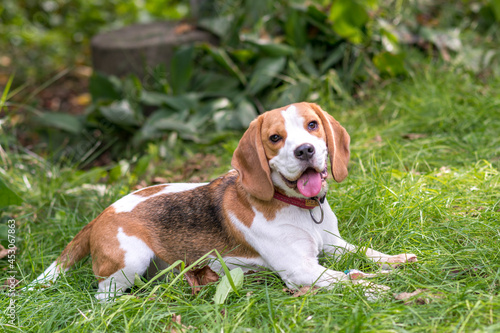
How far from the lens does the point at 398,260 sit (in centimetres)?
295

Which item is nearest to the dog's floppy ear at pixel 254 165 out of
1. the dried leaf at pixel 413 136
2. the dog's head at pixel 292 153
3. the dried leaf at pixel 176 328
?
the dog's head at pixel 292 153

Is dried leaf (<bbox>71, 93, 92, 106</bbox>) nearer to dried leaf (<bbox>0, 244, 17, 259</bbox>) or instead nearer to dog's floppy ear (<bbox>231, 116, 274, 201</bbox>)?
dried leaf (<bbox>0, 244, 17, 259</bbox>)

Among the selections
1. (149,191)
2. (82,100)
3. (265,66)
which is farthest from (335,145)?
(82,100)

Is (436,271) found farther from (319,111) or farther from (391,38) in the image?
(391,38)

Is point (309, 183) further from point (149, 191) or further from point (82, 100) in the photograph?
point (82, 100)

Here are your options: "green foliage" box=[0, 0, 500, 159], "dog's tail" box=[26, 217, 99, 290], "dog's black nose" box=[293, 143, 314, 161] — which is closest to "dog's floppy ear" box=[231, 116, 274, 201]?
"dog's black nose" box=[293, 143, 314, 161]

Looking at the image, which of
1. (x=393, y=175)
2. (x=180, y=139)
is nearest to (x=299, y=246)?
(x=393, y=175)

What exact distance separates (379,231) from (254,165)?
103cm

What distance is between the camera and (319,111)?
306 centimetres

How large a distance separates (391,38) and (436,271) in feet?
12.4

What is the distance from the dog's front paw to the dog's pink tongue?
60cm

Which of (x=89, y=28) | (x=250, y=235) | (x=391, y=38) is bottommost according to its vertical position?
(x=89, y=28)

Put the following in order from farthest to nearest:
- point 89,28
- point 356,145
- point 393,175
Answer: point 89,28 < point 356,145 < point 393,175
